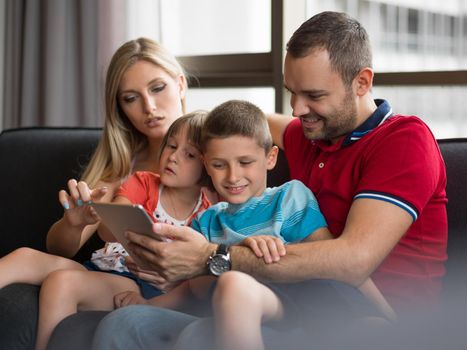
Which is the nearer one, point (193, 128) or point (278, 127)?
point (193, 128)

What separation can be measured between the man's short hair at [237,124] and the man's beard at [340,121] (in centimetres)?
13

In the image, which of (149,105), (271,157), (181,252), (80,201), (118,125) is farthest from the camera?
(118,125)

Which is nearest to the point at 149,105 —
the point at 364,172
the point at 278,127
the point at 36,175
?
the point at 278,127

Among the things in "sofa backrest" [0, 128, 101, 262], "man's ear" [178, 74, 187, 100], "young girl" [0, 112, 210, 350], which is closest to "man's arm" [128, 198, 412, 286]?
"young girl" [0, 112, 210, 350]

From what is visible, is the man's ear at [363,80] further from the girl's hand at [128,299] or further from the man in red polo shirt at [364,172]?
the girl's hand at [128,299]

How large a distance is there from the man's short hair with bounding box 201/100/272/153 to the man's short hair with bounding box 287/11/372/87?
0.62ft

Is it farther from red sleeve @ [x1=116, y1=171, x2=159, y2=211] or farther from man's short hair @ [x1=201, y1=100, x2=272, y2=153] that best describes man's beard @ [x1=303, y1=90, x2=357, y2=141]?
red sleeve @ [x1=116, y1=171, x2=159, y2=211]

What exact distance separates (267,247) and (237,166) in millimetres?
278

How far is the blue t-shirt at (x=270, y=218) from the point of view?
6.57 feet

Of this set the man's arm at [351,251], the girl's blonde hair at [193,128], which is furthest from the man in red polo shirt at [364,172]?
the girl's blonde hair at [193,128]

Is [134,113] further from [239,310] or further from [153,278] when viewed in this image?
[239,310]

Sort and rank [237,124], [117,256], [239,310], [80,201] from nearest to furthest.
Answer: [239,310] → [237,124] → [80,201] → [117,256]

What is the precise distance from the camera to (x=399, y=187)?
1879mm

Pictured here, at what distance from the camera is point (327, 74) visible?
2014 mm
